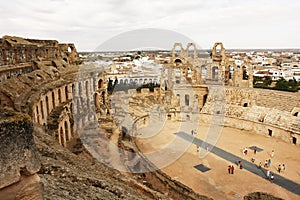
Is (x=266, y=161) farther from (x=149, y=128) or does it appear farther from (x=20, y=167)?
(x=20, y=167)

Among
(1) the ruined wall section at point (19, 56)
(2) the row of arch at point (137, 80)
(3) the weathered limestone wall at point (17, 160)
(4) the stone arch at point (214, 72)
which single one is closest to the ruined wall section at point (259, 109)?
(4) the stone arch at point (214, 72)

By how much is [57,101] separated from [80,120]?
10.2 feet

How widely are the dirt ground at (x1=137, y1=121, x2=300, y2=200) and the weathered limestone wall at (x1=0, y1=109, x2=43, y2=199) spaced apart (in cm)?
1031

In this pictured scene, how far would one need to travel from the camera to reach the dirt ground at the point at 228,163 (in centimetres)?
1250

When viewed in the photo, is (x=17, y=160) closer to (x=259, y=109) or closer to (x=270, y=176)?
(x=270, y=176)

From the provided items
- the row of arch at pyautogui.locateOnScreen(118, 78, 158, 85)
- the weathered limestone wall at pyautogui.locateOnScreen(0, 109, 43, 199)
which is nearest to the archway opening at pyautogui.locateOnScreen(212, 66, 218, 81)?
the row of arch at pyautogui.locateOnScreen(118, 78, 158, 85)

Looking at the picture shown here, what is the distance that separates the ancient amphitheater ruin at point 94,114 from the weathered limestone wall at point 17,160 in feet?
0.04

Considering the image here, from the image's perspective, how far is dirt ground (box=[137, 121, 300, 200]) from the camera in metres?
12.5

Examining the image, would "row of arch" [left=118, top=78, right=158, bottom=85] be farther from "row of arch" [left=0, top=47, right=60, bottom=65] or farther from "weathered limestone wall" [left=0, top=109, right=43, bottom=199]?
"weathered limestone wall" [left=0, top=109, right=43, bottom=199]

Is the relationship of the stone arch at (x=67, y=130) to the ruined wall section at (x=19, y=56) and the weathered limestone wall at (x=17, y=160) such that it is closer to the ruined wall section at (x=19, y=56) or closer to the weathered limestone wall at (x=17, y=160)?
the ruined wall section at (x=19, y=56)

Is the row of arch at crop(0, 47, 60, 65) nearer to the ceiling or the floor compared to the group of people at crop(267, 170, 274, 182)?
nearer to the ceiling

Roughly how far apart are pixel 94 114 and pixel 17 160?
15948mm

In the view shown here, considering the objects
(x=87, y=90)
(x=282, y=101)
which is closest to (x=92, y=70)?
(x=87, y=90)

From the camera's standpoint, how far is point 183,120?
25.8 metres
